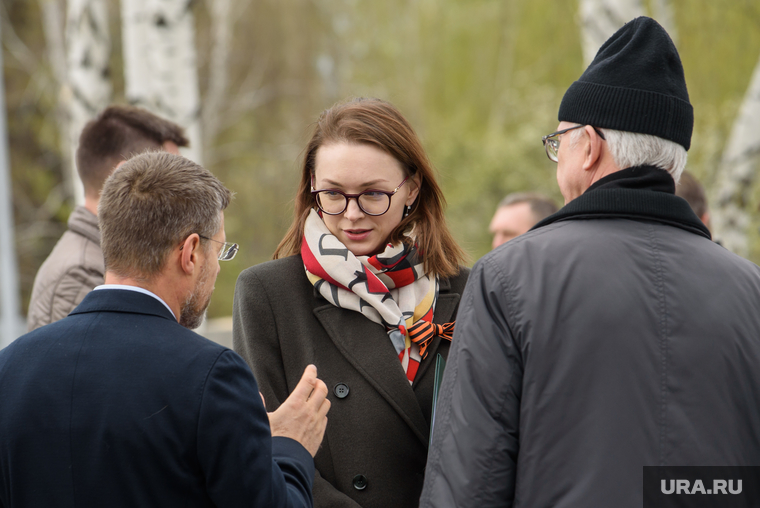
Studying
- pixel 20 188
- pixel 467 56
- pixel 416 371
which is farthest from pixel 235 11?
pixel 416 371

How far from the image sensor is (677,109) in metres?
1.86

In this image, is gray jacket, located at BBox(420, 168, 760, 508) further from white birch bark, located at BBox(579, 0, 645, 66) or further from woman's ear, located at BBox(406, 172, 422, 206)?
white birch bark, located at BBox(579, 0, 645, 66)

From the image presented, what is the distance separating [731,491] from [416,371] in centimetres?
106

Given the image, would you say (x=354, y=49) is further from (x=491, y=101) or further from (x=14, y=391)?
(x=14, y=391)

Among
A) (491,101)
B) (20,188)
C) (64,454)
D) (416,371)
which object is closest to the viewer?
(64,454)

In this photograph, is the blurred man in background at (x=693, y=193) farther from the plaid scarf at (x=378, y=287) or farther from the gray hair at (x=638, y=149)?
the gray hair at (x=638, y=149)

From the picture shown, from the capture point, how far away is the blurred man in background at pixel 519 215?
520cm

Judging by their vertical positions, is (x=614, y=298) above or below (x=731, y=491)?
above

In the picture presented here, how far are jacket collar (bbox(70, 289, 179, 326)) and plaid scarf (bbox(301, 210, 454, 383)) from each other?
2.42 ft

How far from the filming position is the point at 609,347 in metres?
1.67

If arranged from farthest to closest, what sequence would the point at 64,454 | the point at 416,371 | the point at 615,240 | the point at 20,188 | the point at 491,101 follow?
the point at 20,188, the point at 491,101, the point at 416,371, the point at 615,240, the point at 64,454

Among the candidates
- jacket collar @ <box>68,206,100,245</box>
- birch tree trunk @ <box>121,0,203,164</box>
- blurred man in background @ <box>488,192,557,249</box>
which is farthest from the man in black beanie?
birch tree trunk @ <box>121,0,203,164</box>

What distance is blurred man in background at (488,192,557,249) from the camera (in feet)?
17.0

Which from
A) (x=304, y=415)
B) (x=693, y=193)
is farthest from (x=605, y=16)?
(x=304, y=415)
